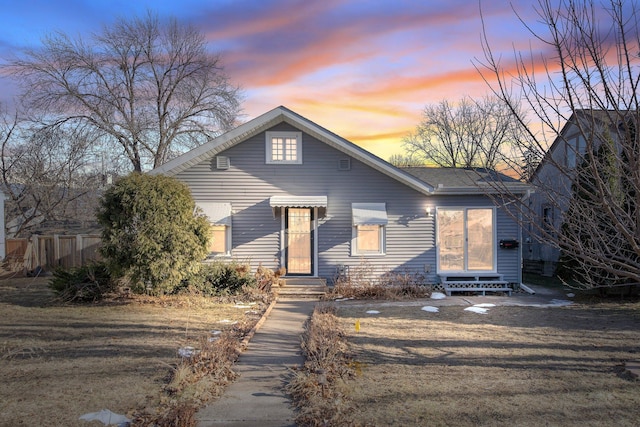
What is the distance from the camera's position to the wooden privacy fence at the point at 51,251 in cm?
1712

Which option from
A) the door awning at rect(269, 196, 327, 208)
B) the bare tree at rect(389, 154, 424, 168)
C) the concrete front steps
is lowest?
the concrete front steps

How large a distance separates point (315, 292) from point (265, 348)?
18.6 feet

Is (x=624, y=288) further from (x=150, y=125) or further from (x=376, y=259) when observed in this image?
(x=150, y=125)

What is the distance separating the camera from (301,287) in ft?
43.0

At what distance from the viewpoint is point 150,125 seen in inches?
995

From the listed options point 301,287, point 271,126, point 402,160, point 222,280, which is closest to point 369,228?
point 301,287

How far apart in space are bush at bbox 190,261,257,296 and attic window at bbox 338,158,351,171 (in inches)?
161

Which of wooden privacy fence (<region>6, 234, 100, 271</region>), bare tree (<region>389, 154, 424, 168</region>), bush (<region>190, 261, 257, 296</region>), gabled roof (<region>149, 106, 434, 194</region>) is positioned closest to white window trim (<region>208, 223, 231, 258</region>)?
bush (<region>190, 261, 257, 296</region>)

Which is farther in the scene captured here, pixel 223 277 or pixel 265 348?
pixel 223 277

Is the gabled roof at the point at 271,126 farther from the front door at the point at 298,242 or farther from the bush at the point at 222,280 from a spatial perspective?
the bush at the point at 222,280

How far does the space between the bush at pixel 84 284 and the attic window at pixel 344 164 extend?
6.86 meters

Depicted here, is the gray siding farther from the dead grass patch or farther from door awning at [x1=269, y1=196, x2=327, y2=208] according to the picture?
the dead grass patch

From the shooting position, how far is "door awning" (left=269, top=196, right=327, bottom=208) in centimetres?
1302

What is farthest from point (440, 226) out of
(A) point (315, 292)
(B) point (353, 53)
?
(B) point (353, 53)
